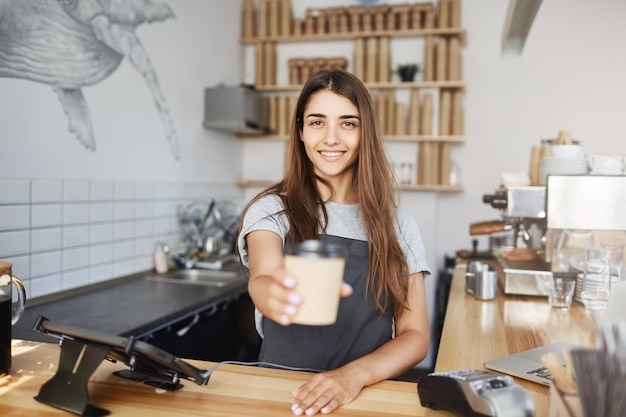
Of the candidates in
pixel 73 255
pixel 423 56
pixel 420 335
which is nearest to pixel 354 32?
pixel 423 56

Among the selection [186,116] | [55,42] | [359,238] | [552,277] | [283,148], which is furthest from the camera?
[283,148]

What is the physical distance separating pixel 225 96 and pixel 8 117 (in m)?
1.94

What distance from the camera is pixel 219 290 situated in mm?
2918

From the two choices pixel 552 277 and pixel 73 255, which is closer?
pixel 552 277

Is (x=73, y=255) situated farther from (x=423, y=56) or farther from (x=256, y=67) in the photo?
(x=423, y=56)

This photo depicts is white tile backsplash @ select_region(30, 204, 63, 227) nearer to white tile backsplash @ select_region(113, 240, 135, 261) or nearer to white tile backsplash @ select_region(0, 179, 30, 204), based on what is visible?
white tile backsplash @ select_region(0, 179, 30, 204)

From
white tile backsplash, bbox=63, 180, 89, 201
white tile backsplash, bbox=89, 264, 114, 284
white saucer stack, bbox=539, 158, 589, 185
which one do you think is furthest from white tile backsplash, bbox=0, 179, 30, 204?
white saucer stack, bbox=539, 158, 589, 185

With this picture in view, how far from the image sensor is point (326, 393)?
1059 millimetres

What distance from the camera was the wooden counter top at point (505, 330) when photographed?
4.89 feet

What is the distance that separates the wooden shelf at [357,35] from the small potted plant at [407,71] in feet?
0.85

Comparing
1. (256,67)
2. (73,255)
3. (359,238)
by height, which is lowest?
(73,255)

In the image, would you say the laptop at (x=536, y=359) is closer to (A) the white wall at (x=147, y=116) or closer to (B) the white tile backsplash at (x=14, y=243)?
(B) the white tile backsplash at (x=14, y=243)

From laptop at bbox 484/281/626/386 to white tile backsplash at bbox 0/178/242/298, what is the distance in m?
1.82

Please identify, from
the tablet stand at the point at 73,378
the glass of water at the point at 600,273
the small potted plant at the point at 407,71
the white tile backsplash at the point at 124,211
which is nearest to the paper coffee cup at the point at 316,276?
the tablet stand at the point at 73,378
